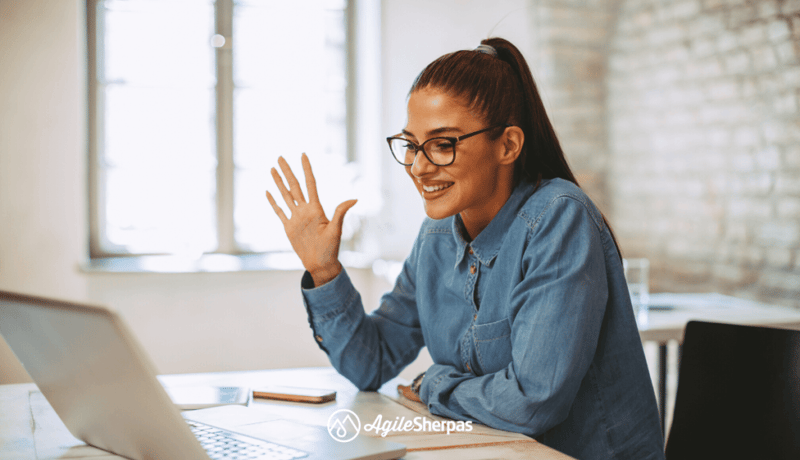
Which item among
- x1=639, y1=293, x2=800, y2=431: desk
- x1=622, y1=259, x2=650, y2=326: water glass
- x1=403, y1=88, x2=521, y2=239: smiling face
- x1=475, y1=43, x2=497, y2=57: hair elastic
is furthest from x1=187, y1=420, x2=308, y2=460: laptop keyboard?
x1=622, y1=259, x2=650, y2=326: water glass

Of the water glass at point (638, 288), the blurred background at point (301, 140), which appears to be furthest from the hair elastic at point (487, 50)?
the blurred background at point (301, 140)

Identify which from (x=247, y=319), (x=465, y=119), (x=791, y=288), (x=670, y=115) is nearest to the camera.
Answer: (x=465, y=119)

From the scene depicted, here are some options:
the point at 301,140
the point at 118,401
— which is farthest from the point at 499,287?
the point at 301,140

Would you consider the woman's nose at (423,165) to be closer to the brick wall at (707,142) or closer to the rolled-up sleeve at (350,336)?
the rolled-up sleeve at (350,336)

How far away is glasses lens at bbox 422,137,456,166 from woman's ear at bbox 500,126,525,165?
102mm

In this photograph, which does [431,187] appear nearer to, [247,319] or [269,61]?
[247,319]

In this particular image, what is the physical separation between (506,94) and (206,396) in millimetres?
725

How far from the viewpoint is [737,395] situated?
1.10 meters

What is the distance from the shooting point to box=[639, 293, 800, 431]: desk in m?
2.15

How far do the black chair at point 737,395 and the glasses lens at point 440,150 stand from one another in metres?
0.52

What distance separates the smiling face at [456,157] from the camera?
3.73 feet

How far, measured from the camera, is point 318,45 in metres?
3.73

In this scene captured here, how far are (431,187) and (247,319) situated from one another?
2.39 metres

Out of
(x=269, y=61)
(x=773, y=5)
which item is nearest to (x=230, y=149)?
(x=269, y=61)
